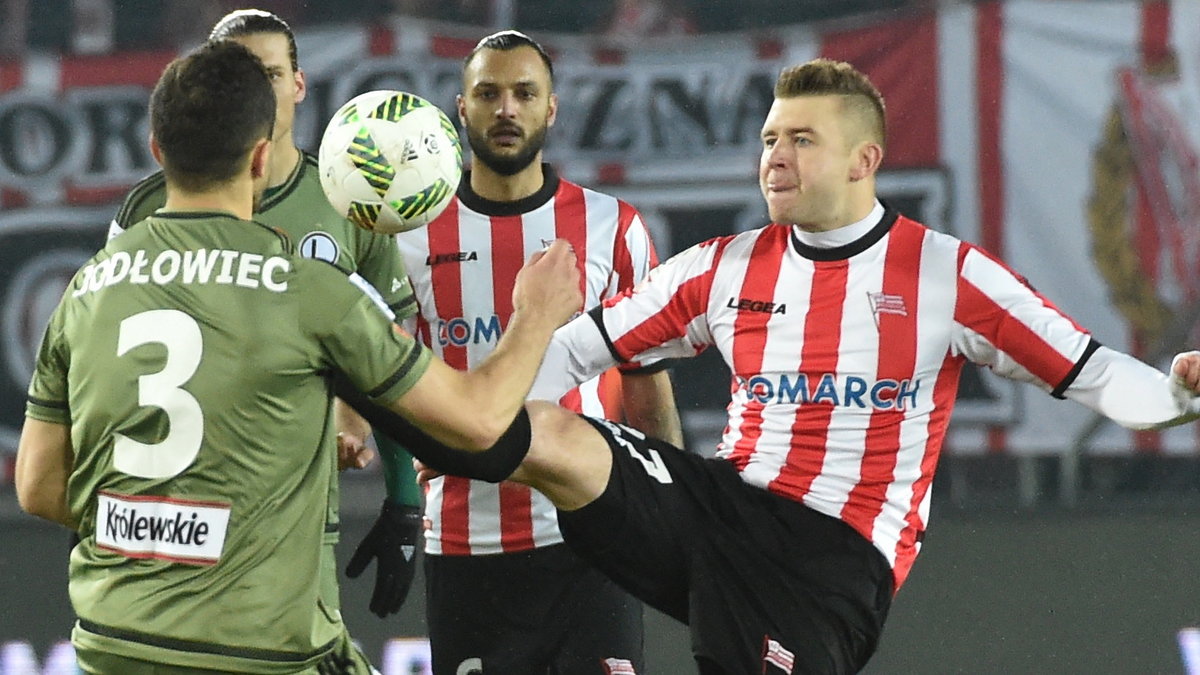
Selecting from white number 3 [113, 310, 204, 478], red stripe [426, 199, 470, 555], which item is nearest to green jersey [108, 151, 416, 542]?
red stripe [426, 199, 470, 555]

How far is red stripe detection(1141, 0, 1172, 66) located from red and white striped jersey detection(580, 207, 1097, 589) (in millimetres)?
3262

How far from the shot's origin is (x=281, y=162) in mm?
3514

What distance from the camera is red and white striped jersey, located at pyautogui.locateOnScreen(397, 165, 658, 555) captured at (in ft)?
12.3

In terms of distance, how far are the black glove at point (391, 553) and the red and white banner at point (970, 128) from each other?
291 cm

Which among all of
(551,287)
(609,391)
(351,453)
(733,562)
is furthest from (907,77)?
(551,287)

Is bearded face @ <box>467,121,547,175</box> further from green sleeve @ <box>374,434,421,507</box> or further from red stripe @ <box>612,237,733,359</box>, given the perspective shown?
green sleeve @ <box>374,434,421,507</box>

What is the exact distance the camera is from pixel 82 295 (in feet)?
7.85

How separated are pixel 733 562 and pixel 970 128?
348 centimetres

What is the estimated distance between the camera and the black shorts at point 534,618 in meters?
3.73

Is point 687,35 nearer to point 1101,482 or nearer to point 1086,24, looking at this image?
point 1086,24

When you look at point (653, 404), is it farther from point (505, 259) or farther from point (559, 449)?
point (559, 449)

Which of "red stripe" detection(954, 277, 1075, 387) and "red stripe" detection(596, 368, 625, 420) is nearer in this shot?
"red stripe" detection(954, 277, 1075, 387)

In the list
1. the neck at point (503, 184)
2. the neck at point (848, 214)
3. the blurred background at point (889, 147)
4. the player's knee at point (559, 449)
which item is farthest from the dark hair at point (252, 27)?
the blurred background at point (889, 147)

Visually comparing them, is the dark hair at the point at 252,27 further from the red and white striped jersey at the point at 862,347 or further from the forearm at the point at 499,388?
the forearm at the point at 499,388
